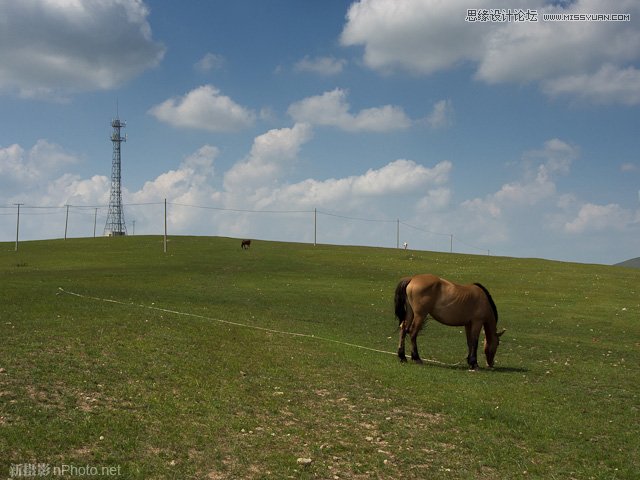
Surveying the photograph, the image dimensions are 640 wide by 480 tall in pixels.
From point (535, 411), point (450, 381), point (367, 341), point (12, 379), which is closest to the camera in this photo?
point (12, 379)

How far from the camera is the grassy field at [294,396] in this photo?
26.5ft

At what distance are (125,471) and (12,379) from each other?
4.17 m

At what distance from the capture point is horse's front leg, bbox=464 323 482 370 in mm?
15422

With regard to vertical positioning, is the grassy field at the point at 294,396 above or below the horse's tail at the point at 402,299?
below

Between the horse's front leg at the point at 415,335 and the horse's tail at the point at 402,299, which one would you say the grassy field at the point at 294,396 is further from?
the horse's tail at the point at 402,299

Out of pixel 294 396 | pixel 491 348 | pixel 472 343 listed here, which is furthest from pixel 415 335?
pixel 294 396

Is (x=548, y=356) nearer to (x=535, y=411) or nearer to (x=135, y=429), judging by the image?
(x=535, y=411)

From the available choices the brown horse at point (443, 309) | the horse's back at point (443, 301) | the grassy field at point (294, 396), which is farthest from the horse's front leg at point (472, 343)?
the grassy field at point (294, 396)

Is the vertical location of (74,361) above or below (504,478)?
above

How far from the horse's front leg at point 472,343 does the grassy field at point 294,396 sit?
14.8 inches

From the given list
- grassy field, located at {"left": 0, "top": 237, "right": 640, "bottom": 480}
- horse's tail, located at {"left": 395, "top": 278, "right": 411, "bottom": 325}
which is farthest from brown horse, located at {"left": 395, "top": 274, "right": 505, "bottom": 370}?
grassy field, located at {"left": 0, "top": 237, "right": 640, "bottom": 480}

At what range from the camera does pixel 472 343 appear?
15.7 metres

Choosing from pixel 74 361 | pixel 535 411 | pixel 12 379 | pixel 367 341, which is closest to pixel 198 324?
pixel 367 341

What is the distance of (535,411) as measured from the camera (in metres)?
11.1
